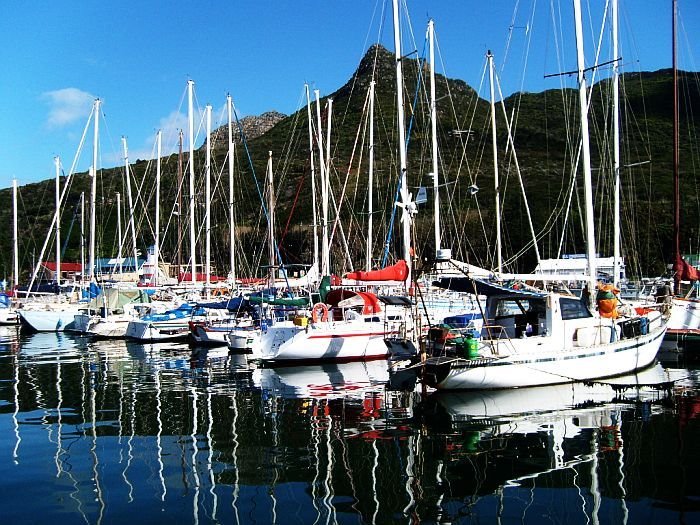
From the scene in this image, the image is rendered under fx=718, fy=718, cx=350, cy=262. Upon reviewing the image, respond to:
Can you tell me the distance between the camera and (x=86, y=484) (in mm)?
11453

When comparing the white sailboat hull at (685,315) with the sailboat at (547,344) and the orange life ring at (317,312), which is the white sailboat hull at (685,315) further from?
the orange life ring at (317,312)

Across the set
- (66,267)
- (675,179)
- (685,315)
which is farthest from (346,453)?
(66,267)

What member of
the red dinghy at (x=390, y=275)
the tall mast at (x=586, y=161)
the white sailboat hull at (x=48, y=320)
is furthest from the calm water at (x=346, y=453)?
the white sailboat hull at (x=48, y=320)

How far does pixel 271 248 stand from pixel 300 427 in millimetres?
23851

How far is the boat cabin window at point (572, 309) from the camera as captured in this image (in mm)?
20203

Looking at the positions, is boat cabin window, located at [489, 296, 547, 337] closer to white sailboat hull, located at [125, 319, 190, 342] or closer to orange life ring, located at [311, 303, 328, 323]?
orange life ring, located at [311, 303, 328, 323]

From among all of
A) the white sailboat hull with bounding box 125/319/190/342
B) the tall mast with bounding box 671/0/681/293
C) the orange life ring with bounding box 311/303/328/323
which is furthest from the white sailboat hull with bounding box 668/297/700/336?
the white sailboat hull with bounding box 125/319/190/342

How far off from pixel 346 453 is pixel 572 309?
9913 millimetres

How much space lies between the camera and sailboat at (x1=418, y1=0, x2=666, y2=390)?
1873cm

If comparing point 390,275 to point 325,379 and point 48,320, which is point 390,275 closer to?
point 325,379

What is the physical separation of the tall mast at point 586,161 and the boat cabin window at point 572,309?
162 cm

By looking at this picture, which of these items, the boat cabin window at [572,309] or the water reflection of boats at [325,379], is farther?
the water reflection of boats at [325,379]

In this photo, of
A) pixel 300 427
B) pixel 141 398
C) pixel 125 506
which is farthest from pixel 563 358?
pixel 125 506

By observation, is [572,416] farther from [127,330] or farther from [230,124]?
[230,124]
